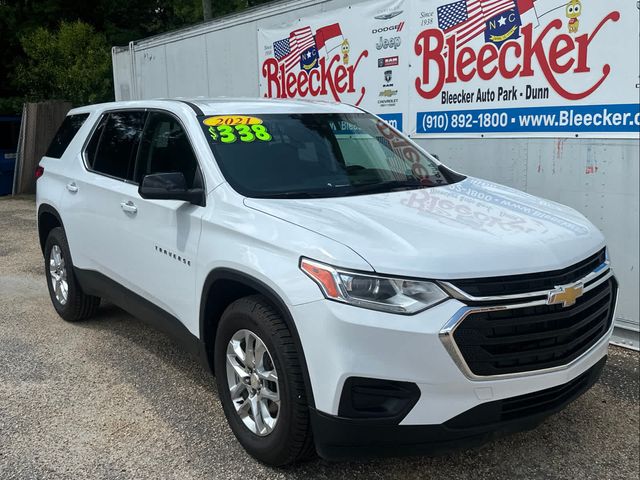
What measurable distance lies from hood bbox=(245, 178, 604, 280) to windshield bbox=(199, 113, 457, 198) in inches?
7.6

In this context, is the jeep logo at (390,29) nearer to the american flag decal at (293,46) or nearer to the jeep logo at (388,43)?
the jeep logo at (388,43)

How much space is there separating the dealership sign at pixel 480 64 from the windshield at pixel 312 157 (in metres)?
1.37

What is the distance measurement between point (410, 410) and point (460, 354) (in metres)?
0.29

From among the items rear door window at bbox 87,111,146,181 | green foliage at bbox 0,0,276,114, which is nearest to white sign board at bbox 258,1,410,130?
rear door window at bbox 87,111,146,181

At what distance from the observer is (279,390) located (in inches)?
107

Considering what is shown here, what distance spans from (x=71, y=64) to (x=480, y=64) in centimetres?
1302

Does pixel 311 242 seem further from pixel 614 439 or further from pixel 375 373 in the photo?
pixel 614 439

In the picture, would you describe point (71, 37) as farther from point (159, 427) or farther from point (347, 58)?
point (159, 427)

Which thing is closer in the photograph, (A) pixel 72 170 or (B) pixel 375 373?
(B) pixel 375 373

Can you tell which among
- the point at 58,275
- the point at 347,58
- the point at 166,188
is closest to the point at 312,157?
the point at 166,188

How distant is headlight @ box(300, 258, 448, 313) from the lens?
95.3 inches

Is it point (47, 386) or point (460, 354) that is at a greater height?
point (460, 354)

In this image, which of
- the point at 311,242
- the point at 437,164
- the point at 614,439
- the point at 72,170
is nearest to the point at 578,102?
the point at 437,164

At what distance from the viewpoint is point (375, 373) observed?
2420 mm
